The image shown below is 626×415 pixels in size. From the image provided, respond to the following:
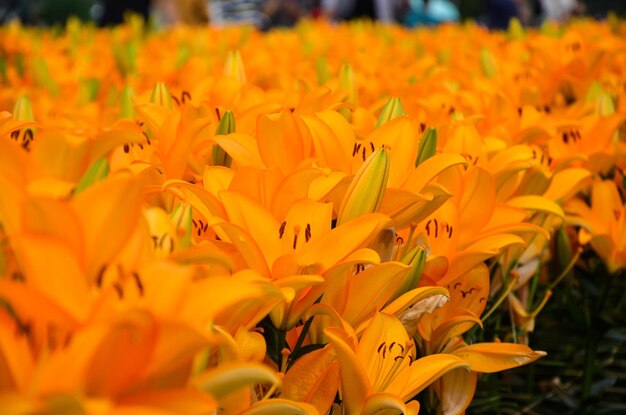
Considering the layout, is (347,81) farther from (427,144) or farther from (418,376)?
(418,376)

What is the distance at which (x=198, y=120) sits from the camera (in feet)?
4.40

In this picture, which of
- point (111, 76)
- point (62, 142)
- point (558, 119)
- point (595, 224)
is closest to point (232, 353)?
point (62, 142)

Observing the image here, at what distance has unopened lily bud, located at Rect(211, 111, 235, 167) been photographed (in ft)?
4.78

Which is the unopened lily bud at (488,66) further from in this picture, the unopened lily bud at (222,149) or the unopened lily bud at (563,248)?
the unopened lily bud at (222,149)

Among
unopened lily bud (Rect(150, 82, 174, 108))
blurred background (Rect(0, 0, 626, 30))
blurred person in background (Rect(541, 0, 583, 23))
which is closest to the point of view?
unopened lily bud (Rect(150, 82, 174, 108))

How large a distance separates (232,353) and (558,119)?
1.32 m

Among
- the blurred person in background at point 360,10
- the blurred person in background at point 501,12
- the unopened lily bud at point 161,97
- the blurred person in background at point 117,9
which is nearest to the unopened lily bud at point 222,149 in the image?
the unopened lily bud at point 161,97

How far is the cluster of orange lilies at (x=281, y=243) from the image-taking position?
73cm

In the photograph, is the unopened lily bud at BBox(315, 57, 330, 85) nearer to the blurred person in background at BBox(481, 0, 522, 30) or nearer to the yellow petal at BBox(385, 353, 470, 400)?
the yellow petal at BBox(385, 353, 470, 400)

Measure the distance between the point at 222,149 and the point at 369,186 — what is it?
0.36 m

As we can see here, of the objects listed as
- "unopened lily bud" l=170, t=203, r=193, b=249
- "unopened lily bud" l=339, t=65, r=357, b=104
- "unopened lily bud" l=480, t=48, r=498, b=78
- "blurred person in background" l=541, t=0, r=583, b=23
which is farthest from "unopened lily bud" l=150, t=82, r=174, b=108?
"blurred person in background" l=541, t=0, r=583, b=23

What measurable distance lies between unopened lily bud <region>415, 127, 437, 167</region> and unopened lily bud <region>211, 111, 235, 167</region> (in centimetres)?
31

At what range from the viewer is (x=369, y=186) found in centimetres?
118

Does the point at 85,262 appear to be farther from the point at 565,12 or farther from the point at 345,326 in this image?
the point at 565,12
